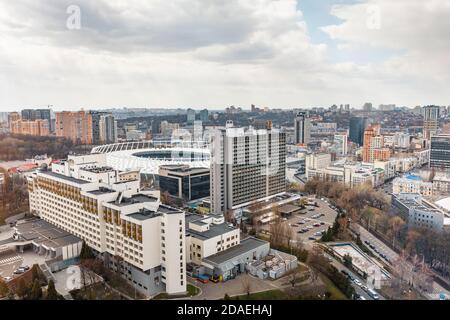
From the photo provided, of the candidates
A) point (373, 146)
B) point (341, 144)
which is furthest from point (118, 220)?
point (341, 144)

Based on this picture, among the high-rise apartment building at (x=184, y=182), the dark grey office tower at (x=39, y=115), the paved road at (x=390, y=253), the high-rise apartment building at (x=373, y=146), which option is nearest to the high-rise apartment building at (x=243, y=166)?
the high-rise apartment building at (x=184, y=182)

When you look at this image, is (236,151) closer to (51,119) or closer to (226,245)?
(226,245)

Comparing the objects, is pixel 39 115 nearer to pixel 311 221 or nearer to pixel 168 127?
pixel 168 127

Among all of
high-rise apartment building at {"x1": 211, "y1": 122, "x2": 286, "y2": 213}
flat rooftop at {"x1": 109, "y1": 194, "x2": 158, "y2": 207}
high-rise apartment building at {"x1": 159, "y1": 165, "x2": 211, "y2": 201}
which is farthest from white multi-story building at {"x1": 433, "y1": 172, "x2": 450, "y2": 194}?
flat rooftop at {"x1": 109, "y1": 194, "x2": 158, "y2": 207}

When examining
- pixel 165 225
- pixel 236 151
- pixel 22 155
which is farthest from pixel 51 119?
pixel 165 225

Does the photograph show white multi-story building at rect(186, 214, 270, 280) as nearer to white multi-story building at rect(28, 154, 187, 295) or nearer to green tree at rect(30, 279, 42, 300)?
white multi-story building at rect(28, 154, 187, 295)

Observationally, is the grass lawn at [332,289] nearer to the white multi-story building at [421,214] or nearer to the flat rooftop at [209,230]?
the flat rooftop at [209,230]
